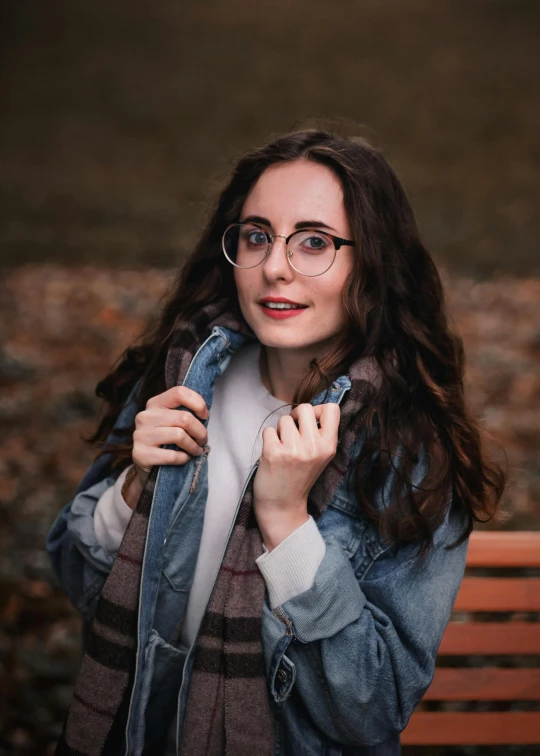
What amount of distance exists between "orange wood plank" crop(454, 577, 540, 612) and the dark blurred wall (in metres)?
7.51

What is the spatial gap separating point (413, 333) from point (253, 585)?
26.8 inches

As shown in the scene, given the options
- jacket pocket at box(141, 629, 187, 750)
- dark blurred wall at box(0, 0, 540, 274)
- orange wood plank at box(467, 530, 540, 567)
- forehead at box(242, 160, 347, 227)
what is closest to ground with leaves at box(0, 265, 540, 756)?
orange wood plank at box(467, 530, 540, 567)

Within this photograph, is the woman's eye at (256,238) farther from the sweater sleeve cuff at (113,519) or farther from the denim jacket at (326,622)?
the sweater sleeve cuff at (113,519)

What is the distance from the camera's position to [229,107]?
9.53 meters

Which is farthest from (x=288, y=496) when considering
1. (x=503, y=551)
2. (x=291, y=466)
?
(x=503, y=551)

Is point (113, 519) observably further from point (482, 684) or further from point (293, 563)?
point (482, 684)

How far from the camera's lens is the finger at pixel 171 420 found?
1385 mm

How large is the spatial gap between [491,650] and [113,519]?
1179 mm

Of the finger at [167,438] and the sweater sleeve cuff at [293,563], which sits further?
the finger at [167,438]

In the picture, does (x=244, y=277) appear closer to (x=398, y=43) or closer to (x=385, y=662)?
(x=385, y=662)

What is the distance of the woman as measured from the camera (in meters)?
1.29

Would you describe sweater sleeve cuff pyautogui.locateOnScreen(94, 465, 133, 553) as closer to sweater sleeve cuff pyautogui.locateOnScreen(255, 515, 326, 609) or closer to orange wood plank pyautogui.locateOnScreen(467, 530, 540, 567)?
A: sweater sleeve cuff pyautogui.locateOnScreen(255, 515, 326, 609)

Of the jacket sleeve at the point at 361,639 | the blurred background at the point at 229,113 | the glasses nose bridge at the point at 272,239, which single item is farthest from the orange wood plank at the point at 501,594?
the blurred background at the point at 229,113

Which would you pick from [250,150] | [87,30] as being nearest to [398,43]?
[87,30]
